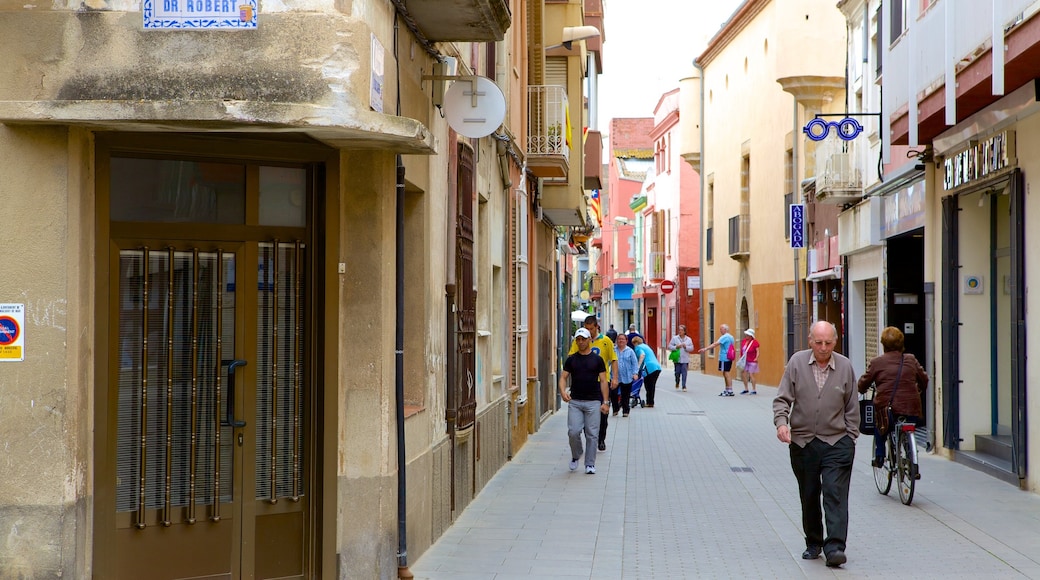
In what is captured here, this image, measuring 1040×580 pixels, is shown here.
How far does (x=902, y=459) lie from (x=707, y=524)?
7.68ft

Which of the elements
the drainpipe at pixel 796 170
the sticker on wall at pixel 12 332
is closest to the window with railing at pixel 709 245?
the drainpipe at pixel 796 170

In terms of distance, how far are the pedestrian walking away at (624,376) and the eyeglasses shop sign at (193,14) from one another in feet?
57.8

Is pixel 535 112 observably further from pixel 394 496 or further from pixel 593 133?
pixel 394 496

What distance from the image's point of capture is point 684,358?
3516 centimetres

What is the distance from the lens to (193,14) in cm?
690

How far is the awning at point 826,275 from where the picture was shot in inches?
1120

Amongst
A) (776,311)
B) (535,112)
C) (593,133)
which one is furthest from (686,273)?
(535,112)

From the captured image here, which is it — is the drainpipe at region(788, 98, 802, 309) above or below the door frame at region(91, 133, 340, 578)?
above

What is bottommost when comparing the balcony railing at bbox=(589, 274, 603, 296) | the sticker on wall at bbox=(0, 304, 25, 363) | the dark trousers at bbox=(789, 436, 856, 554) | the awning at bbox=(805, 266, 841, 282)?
the dark trousers at bbox=(789, 436, 856, 554)

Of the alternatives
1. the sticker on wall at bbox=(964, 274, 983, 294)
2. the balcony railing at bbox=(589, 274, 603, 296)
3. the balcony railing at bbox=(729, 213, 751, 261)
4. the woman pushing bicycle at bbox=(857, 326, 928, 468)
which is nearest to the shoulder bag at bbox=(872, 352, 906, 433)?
the woman pushing bicycle at bbox=(857, 326, 928, 468)

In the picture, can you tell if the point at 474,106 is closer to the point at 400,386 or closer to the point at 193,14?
the point at 400,386

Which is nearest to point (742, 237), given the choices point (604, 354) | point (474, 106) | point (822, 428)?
point (604, 354)

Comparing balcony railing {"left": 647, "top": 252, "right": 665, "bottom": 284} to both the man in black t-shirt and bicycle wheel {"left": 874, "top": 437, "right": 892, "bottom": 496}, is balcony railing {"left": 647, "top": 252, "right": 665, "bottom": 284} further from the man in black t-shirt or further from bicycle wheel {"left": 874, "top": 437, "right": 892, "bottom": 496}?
bicycle wheel {"left": 874, "top": 437, "right": 892, "bottom": 496}

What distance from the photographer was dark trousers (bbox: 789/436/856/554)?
9.19 meters
